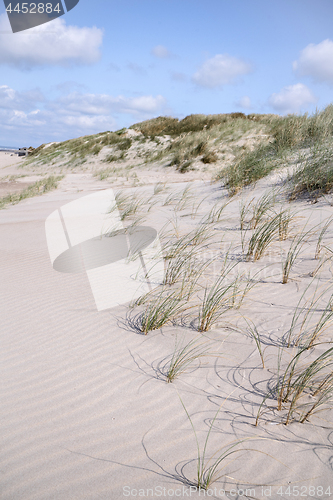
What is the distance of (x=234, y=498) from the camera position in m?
1.17

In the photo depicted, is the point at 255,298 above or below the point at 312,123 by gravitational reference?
below

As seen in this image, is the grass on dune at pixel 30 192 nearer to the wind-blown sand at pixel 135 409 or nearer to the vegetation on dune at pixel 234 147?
the vegetation on dune at pixel 234 147

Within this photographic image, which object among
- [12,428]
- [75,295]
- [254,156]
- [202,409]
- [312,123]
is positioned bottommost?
[202,409]

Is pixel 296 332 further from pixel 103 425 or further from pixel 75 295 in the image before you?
pixel 75 295

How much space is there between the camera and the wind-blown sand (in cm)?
125

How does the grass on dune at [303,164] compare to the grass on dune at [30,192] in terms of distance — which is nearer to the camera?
the grass on dune at [303,164]

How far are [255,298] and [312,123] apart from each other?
6556 mm

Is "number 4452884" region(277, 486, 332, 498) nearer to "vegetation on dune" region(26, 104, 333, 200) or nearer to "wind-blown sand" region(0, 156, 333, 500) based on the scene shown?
"wind-blown sand" region(0, 156, 333, 500)

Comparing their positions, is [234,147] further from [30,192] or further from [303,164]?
[30,192]

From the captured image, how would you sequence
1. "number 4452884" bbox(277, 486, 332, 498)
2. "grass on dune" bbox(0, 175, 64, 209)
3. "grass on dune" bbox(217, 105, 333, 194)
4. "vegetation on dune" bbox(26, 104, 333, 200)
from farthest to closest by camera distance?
"grass on dune" bbox(0, 175, 64, 209) → "vegetation on dune" bbox(26, 104, 333, 200) → "grass on dune" bbox(217, 105, 333, 194) → "number 4452884" bbox(277, 486, 332, 498)

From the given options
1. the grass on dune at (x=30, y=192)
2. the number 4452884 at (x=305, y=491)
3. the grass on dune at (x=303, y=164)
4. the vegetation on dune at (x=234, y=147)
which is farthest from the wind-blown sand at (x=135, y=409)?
the grass on dune at (x=30, y=192)

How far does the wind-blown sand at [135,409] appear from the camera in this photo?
125 cm

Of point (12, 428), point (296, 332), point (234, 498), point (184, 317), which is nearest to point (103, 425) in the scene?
point (12, 428)

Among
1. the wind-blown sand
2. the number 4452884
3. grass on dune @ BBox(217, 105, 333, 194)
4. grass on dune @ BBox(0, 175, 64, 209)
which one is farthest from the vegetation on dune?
the number 4452884
